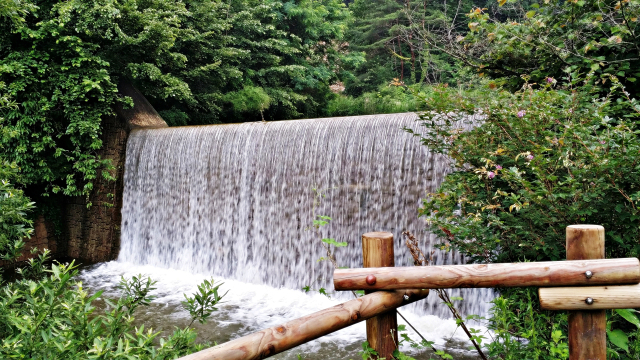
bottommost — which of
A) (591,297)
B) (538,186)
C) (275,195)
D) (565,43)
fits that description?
(591,297)

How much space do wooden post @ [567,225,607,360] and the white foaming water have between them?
102 inches

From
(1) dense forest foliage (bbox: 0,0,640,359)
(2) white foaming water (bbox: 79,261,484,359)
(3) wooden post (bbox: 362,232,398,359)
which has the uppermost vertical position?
(1) dense forest foliage (bbox: 0,0,640,359)

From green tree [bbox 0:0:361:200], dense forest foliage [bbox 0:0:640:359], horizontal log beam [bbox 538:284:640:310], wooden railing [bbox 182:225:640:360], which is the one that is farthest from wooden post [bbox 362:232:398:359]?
green tree [bbox 0:0:361:200]

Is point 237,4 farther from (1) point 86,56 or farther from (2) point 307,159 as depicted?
(2) point 307,159

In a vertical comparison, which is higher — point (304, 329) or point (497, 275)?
point (497, 275)

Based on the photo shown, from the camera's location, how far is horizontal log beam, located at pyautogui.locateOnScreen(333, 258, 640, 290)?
6.02 feet

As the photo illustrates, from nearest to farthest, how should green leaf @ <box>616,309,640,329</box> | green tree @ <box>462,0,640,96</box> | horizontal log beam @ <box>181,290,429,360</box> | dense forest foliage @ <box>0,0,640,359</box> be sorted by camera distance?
horizontal log beam @ <box>181,290,429,360</box> < green leaf @ <box>616,309,640,329</box> < dense forest foliage @ <box>0,0,640,359</box> < green tree @ <box>462,0,640,96</box>

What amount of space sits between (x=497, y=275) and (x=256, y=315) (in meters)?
4.15

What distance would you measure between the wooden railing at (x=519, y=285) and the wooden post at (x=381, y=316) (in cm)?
1

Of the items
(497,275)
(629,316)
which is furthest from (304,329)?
(629,316)

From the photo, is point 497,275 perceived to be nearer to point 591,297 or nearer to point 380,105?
point 591,297

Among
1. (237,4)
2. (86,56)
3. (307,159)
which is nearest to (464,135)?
(307,159)

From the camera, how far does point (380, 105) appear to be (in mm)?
16266

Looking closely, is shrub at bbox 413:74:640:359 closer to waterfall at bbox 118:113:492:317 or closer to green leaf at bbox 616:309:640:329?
green leaf at bbox 616:309:640:329
